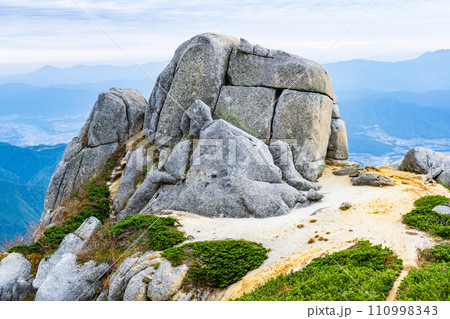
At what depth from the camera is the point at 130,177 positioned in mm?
29047

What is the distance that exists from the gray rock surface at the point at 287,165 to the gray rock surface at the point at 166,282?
49.7 feet

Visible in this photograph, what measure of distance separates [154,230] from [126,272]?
3.28 metres

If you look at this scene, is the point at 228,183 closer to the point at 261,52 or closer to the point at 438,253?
the point at 438,253

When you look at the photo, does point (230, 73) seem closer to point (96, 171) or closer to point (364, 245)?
point (96, 171)

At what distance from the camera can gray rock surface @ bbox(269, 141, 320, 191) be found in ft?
90.3

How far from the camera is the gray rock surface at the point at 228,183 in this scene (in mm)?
22812

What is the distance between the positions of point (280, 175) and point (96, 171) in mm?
18087

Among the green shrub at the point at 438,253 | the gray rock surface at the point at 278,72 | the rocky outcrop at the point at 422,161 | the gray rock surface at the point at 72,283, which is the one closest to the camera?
the green shrub at the point at 438,253

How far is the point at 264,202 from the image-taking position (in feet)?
74.9

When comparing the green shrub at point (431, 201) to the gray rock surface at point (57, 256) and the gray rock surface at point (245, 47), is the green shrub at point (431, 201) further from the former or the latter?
the gray rock surface at point (57, 256)

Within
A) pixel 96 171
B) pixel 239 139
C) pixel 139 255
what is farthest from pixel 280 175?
pixel 96 171

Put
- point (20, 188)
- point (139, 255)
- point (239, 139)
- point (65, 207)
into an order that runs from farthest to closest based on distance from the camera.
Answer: point (20, 188)
point (65, 207)
point (239, 139)
point (139, 255)

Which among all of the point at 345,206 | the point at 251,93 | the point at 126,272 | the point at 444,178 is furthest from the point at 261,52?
the point at 126,272

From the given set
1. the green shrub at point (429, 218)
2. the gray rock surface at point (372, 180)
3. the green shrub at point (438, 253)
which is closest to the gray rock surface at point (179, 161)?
the gray rock surface at point (372, 180)
